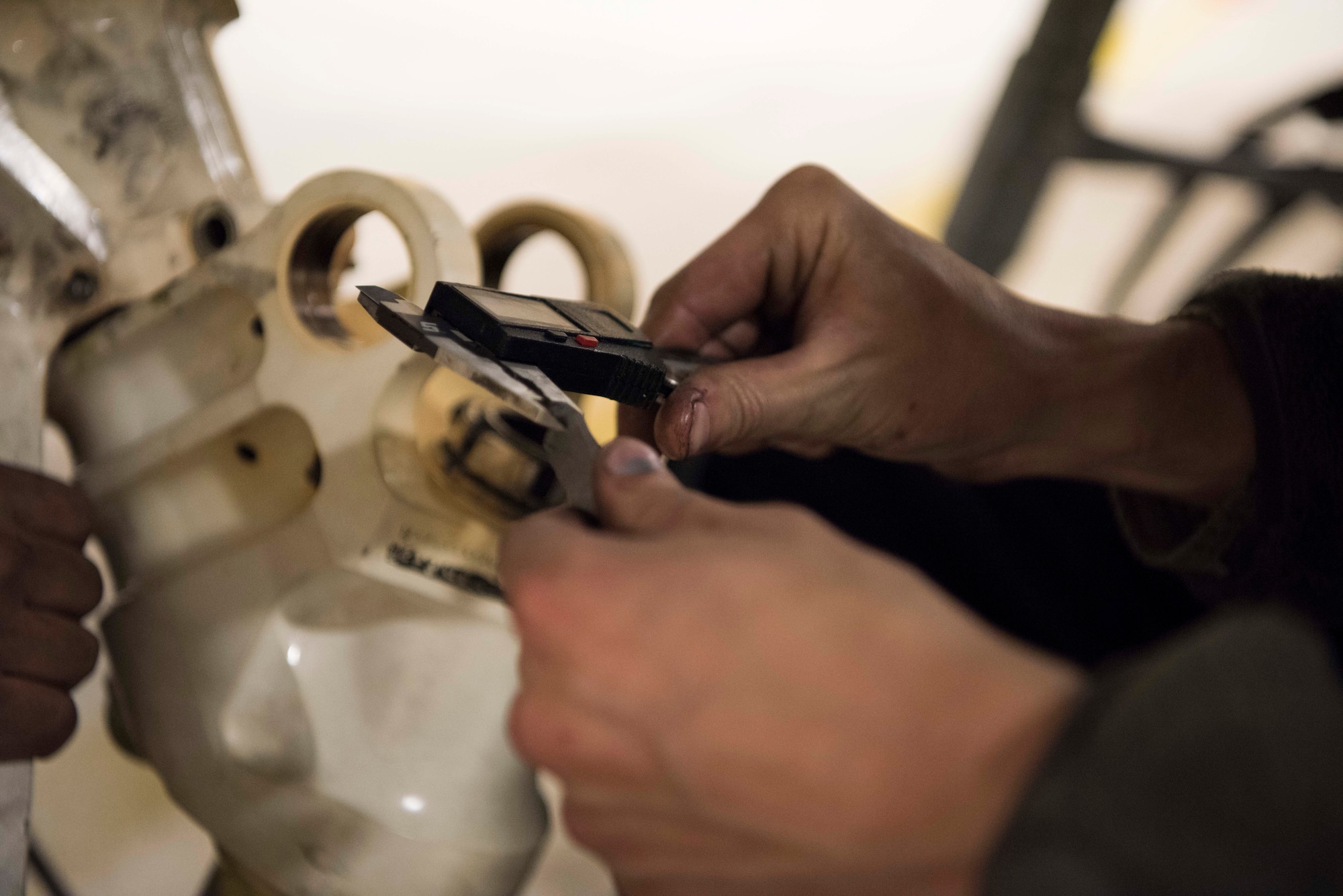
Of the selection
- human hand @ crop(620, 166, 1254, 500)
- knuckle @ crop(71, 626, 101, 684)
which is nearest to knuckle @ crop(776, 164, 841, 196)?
human hand @ crop(620, 166, 1254, 500)

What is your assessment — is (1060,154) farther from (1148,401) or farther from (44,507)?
(44,507)

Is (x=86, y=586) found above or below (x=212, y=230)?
below

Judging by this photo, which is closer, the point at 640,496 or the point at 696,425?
the point at 640,496

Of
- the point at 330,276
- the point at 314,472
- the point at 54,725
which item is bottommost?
the point at 54,725

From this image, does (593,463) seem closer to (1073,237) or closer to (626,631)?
(626,631)

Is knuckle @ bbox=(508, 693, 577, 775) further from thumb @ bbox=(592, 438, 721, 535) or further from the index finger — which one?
the index finger

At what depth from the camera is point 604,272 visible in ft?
1.79

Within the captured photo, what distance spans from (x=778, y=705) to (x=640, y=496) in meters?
0.09

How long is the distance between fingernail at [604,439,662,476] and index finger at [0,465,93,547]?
36 centimetres

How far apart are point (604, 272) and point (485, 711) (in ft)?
0.93

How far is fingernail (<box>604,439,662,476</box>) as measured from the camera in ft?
0.96

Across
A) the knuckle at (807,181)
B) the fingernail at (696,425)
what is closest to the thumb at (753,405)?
the fingernail at (696,425)

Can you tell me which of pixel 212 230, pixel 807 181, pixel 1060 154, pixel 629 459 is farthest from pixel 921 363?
pixel 1060 154

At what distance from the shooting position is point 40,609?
46 cm
